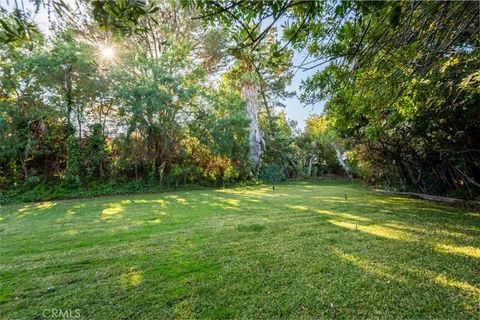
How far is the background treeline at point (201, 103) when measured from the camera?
2.25 m

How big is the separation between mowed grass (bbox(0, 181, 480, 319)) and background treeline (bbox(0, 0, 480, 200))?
6.21ft

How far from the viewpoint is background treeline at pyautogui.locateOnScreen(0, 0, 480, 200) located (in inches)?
88.4

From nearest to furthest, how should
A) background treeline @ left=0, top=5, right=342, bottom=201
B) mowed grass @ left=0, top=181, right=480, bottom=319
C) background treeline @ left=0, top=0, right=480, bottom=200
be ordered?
mowed grass @ left=0, top=181, right=480, bottom=319 < background treeline @ left=0, top=0, right=480, bottom=200 < background treeline @ left=0, top=5, right=342, bottom=201

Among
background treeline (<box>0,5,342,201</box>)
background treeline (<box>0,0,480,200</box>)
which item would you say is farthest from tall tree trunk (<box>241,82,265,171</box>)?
background treeline (<box>0,5,342,201</box>)

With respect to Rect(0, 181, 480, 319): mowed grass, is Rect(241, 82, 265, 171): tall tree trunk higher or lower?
higher

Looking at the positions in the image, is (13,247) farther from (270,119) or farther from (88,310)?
(270,119)

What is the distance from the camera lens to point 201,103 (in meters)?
10.9

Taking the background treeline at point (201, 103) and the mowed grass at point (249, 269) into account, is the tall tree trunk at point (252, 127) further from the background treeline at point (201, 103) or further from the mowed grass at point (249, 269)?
the mowed grass at point (249, 269)

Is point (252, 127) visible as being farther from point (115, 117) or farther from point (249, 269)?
point (249, 269)

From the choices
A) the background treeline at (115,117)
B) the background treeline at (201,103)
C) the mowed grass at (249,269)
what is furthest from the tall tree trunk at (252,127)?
the mowed grass at (249,269)

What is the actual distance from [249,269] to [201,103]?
967cm

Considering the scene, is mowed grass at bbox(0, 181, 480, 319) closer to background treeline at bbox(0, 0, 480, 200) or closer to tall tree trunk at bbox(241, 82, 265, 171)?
background treeline at bbox(0, 0, 480, 200)

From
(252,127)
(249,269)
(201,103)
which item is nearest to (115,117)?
(201,103)

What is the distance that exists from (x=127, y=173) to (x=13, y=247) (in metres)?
7.73
